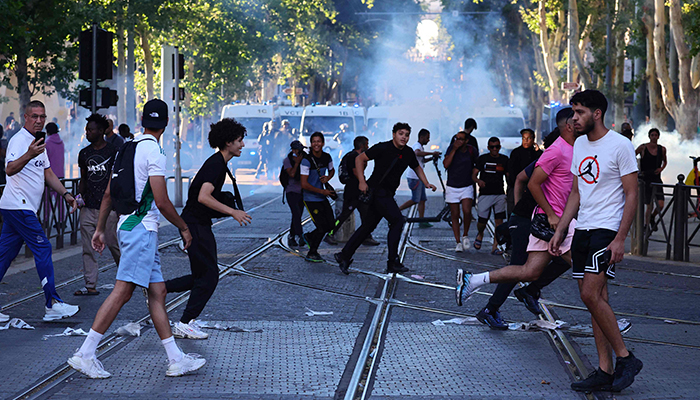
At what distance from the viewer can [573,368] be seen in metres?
5.71

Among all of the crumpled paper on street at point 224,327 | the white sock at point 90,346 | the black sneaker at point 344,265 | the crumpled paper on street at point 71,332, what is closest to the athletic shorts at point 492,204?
the black sneaker at point 344,265

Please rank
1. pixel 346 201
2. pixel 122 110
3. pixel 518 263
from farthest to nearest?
pixel 122 110
pixel 346 201
pixel 518 263

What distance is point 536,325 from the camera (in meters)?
6.93

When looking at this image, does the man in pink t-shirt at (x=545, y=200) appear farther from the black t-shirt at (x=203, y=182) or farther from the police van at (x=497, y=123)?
the police van at (x=497, y=123)

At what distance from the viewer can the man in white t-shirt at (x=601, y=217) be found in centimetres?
505

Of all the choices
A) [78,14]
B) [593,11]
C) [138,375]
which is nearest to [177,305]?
[138,375]

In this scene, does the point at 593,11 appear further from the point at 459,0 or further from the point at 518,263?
the point at 518,263

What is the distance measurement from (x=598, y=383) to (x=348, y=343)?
1878mm

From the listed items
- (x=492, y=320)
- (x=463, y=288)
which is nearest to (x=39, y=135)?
(x=463, y=288)

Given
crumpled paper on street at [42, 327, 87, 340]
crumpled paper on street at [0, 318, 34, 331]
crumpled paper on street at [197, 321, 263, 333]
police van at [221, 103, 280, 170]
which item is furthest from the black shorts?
police van at [221, 103, 280, 170]

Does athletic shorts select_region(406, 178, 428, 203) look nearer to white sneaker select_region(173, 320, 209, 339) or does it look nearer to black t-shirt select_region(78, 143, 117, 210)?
black t-shirt select_region(78, 143, 117, 210)

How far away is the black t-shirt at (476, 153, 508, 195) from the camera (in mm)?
11609

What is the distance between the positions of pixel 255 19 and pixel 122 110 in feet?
35.6

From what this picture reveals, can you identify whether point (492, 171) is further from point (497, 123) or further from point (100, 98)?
point (497, 123)
